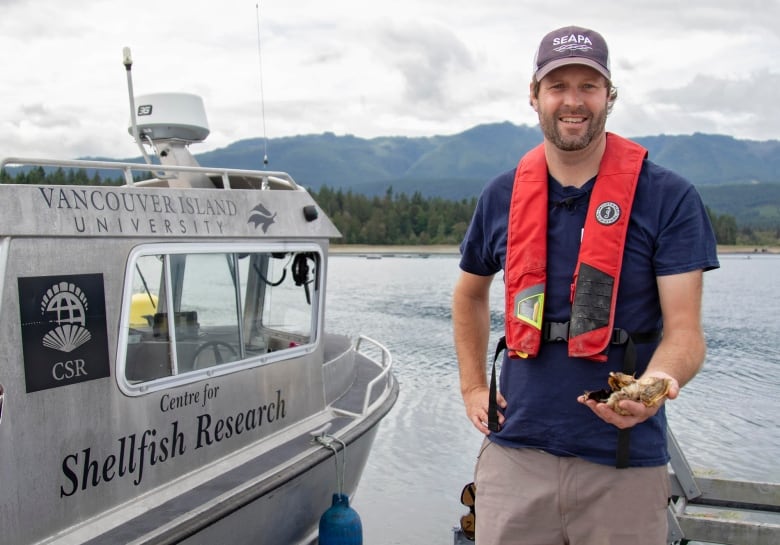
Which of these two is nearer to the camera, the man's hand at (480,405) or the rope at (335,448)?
the man's hand at (480,405)

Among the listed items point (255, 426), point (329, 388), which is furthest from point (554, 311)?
point (329, 388)

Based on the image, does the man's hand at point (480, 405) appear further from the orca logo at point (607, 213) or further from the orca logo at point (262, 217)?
the orca logo at point (262, 217)

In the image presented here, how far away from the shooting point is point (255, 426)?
4.91 meters

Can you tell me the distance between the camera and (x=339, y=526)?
5.12 m

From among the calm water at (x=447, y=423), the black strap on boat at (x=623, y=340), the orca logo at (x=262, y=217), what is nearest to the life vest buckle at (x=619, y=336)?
the black strap on boat at (x=623, y=340)

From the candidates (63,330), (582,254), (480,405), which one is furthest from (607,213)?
(63,330)

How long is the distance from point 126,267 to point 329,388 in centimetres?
223

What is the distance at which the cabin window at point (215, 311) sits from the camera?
13.8 feet

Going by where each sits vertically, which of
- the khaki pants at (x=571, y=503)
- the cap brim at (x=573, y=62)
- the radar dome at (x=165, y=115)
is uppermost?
the radar dome at (x=165, y=115)

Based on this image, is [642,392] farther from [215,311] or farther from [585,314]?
[215,311]

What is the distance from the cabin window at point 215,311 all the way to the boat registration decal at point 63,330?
18 cm

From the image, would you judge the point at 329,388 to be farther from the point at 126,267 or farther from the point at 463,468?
the point at 463,468

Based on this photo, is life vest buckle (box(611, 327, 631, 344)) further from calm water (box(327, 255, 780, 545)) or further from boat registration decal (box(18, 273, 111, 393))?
calm water (box(327, 255, 780, 545))

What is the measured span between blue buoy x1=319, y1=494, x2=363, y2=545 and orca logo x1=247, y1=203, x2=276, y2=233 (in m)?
1.91
